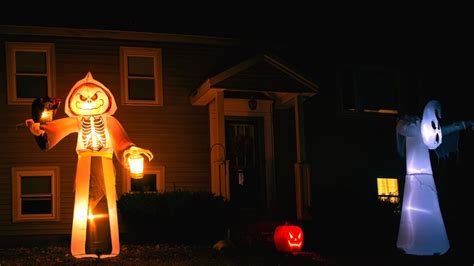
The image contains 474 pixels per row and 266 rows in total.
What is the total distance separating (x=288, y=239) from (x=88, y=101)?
4.98 meters

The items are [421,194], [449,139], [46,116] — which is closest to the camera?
[46,116]

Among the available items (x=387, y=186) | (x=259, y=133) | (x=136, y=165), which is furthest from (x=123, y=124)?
(x=387, y=186)

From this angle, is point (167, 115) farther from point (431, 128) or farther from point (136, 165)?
point (431, 128)

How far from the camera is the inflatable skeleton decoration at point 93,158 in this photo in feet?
33.4

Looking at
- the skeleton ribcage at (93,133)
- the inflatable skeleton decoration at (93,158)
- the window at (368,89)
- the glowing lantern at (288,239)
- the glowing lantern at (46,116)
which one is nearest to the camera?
the inflatable skeleton decoration at (93,158)

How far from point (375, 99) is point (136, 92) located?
23.7ft

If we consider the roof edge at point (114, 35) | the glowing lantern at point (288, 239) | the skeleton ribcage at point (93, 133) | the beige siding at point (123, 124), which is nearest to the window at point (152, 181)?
the beige siding at point (123, 124)

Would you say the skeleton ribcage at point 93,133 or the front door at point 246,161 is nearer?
the skeleton ribcage at point 93,133

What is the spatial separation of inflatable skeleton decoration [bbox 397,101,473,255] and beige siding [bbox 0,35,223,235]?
566 centimetres

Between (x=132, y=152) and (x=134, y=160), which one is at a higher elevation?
(x=132, y=152)

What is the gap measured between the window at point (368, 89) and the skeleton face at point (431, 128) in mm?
5678

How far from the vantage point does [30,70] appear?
1581 cm

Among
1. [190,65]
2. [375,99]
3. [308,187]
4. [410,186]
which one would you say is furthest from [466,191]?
[190,65]

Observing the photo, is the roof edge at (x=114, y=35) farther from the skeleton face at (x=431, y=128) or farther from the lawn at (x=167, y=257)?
the skeleton face at (x=431, y=128)
